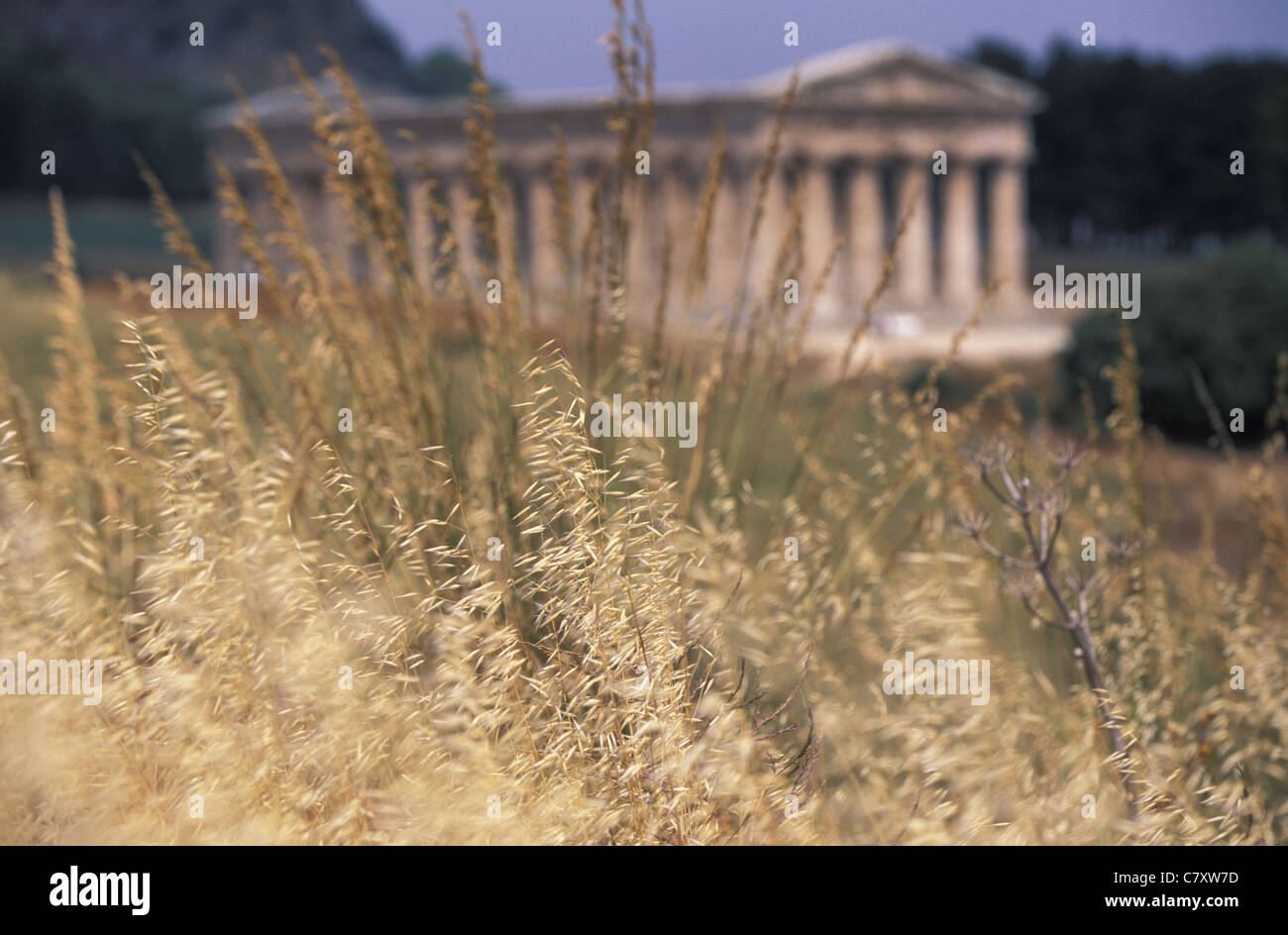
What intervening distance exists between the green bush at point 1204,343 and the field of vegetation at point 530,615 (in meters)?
13.3

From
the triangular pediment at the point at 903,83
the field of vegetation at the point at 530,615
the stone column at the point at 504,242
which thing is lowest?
the field of vegetation at the point at 530,615

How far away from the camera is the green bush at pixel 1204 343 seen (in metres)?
17.8

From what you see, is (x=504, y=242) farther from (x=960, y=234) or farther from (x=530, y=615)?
(x=960, y=234)

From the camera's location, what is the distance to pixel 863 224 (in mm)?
47406

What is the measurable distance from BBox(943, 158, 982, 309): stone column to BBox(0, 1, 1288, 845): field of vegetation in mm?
46548

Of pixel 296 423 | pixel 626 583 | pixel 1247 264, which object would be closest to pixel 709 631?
pixel 626 583

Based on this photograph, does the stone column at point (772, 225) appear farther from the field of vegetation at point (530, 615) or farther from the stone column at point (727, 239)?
the field of vegetation at point (530, 615)

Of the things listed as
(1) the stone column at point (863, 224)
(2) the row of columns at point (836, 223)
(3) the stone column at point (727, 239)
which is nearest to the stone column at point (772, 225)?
(2) the row of columns at point (836, 223)

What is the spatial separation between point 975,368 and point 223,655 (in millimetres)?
21690

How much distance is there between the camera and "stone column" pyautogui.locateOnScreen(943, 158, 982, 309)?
49.8 meters

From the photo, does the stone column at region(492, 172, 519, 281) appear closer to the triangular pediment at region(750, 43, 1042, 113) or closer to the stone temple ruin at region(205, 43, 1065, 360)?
the stone temple ruin at region(205, 43, 1065, 360)

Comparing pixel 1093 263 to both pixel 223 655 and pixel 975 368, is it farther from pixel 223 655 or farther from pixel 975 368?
pixel 223 655

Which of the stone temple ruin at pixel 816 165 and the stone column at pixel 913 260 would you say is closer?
the stone temple ruin at pixel 816 165
